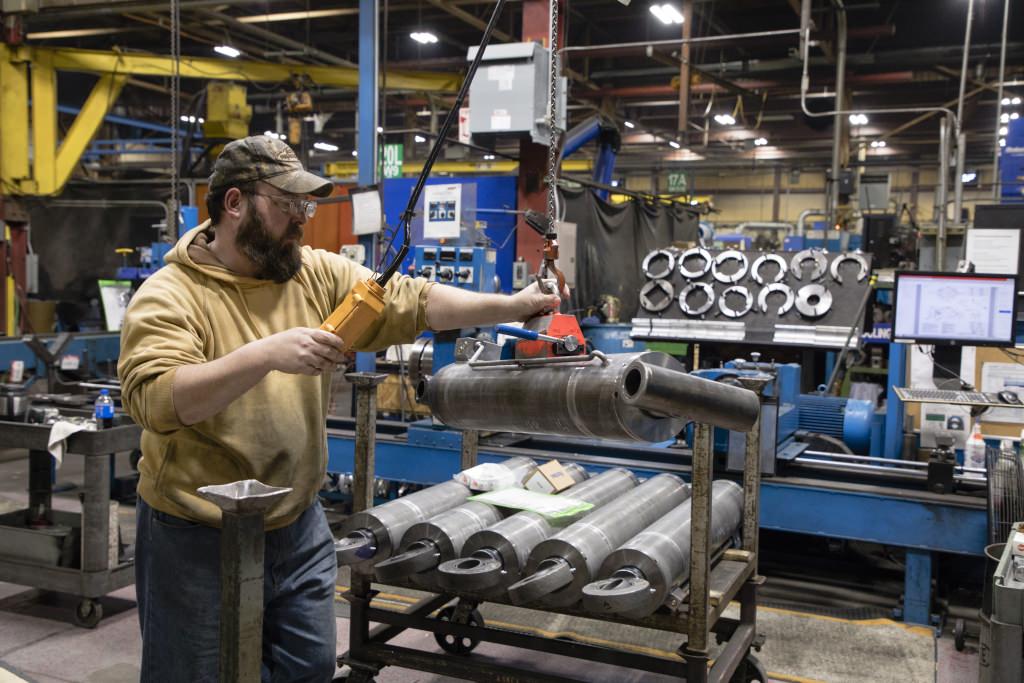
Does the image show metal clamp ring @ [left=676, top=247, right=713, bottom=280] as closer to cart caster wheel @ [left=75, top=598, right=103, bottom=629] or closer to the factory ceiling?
the factory ceiling

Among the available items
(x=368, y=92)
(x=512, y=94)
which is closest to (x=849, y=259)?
(x=512, y=94)

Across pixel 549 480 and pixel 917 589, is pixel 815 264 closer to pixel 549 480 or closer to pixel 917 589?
pixel 917 589

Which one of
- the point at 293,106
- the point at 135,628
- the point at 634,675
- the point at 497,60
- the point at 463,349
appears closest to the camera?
the point at 463,349

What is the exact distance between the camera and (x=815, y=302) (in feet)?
18.3

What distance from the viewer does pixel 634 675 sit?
304cm

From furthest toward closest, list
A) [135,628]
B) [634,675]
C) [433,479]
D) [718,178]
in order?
[718,178] → [433,479] → [135,628] → [634,675]

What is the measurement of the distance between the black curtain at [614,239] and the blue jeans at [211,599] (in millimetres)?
5772

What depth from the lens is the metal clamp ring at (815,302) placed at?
218 inches

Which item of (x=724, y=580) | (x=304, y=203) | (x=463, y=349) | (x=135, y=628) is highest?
(x=304, y=203)

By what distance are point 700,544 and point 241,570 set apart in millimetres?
1270

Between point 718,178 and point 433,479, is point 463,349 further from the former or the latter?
point 718,178

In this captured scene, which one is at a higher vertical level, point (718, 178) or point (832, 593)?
point (718, 178)

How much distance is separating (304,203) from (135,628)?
240 centimetres

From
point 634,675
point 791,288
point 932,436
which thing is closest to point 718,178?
point 791,288
